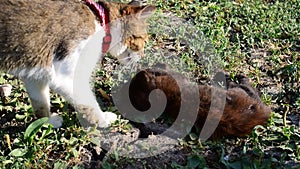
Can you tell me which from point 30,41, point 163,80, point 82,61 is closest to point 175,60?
A: point 163,80

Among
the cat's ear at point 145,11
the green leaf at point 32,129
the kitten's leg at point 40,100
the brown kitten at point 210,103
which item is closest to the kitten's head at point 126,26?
the cat's ear at point 145,11

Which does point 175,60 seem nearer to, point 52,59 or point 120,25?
point 120,25

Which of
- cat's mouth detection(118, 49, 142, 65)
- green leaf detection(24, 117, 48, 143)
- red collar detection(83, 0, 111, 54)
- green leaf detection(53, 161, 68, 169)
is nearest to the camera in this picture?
green leaf detection(53, 161, 68, 169)

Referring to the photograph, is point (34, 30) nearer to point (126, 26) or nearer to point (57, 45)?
point (57, 45)

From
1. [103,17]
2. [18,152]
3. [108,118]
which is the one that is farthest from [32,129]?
[103,17]

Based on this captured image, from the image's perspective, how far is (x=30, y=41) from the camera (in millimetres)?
3773

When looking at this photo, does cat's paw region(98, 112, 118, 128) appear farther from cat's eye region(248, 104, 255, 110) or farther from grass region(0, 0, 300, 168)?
cat's eye region(248, 104, 255, 110)

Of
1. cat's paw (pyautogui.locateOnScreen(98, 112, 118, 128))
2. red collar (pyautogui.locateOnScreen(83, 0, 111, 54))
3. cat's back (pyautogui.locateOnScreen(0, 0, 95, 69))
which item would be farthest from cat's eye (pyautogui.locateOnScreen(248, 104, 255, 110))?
cat's back (pyautogui.locateOnScreen(0, 0, 95, 69))

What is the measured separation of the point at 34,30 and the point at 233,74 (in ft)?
6.43

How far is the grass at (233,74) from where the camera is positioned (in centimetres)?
379

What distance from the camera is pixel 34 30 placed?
376 cm

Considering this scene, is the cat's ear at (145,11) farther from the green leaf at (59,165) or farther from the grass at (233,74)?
the green leaf at (59,165)

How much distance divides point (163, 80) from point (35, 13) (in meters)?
1.13

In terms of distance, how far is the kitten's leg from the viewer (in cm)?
408
